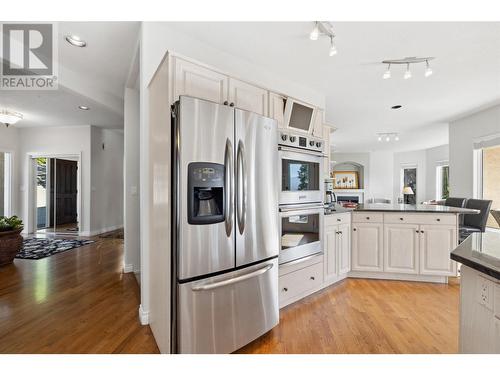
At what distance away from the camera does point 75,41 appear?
2.58 meters

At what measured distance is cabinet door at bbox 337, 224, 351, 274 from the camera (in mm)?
3164

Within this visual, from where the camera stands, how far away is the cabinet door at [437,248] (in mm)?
3123

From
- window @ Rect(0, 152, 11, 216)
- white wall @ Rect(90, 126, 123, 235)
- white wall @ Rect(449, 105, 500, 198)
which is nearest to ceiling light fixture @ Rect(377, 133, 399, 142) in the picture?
white wall @ Rect(449, 105, 500, 198)

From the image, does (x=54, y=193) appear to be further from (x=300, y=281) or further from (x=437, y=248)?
(x=437, y=248)

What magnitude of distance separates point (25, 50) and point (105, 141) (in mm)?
4229

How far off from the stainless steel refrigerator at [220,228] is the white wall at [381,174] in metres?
9.43

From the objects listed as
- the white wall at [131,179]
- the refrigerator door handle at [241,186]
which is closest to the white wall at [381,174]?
the white wall at [131,179]

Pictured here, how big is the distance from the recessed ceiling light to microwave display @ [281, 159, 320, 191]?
2312 mm

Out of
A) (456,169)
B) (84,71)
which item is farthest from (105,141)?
(456,169)

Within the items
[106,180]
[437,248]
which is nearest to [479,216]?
[437,248]

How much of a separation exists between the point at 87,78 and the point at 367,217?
13.7 feet

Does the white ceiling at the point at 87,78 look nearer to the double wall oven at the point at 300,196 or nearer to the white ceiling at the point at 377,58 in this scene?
the white ceiling at the point at 377,58

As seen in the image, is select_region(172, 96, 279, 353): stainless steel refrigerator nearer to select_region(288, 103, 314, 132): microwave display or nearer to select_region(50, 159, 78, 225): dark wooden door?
select_region(288, 103, 314, 132): microwave display

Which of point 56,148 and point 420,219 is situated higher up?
point 56,148
